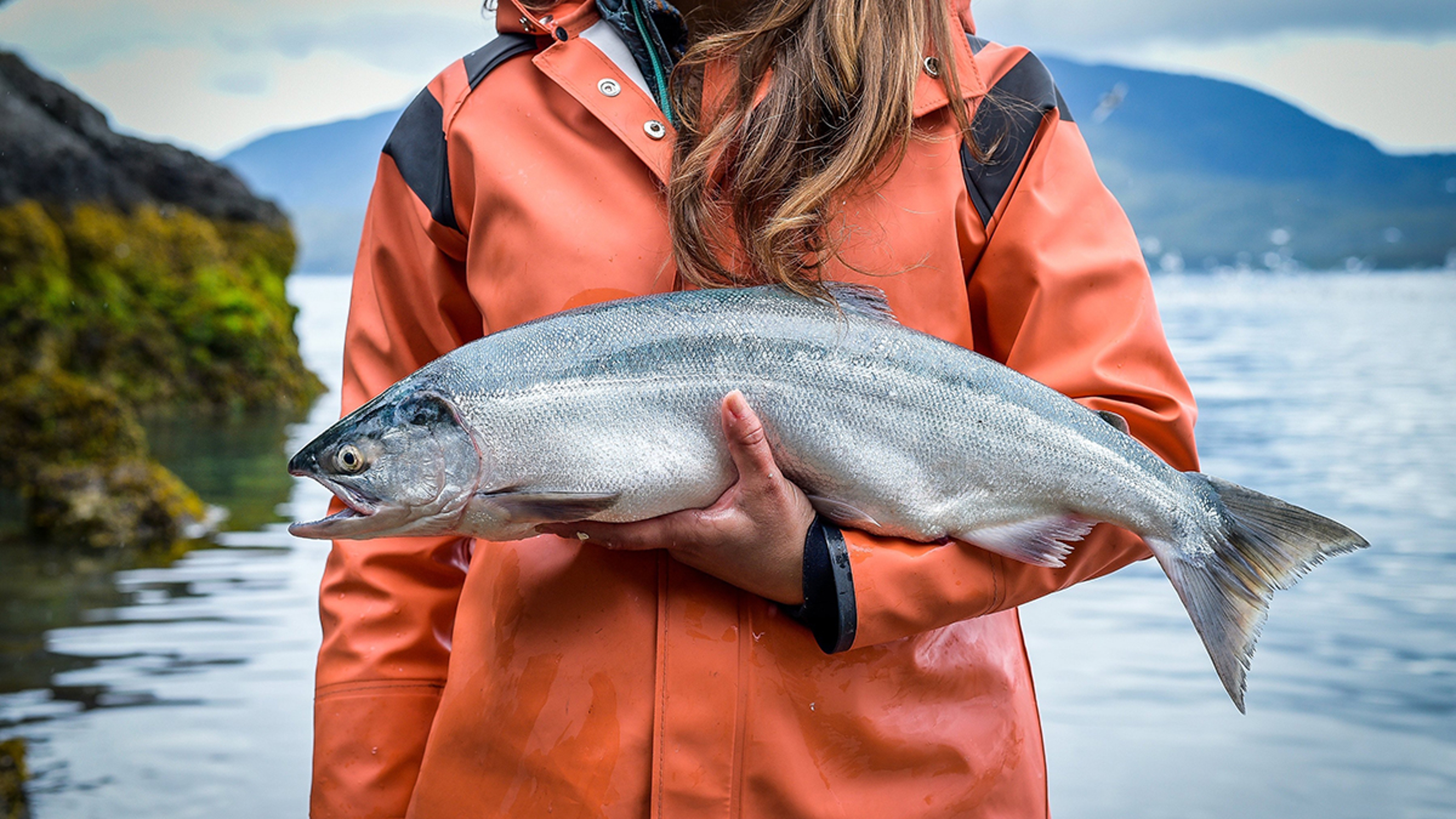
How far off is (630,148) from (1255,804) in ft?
23.5

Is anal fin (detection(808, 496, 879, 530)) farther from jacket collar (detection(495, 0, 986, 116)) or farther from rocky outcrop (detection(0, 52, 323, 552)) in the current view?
rocky outcrop (detection(0, 52, 323, 552))

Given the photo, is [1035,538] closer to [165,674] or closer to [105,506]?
[165,674]

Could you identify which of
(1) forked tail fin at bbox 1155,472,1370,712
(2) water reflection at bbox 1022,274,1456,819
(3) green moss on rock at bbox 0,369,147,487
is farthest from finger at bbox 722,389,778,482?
(3) green moss on rock at bbox 0,369,147,487

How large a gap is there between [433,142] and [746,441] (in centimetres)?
79

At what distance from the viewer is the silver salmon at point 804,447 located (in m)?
1.58

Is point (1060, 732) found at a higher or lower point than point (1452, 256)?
higher

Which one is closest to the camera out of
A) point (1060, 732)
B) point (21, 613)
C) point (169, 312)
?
point (1060, 732)

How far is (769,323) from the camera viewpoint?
5.29 feet

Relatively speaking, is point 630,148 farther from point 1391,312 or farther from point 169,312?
point 1391,312

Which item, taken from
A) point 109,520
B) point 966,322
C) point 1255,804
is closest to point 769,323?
point 966,322

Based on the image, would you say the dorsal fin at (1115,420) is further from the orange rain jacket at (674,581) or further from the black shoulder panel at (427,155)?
the black shoulder panel at (427,155)

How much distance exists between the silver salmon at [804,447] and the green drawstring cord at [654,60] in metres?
0.37

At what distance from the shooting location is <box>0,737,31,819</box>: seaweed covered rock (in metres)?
5.19

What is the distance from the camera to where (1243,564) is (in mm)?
1654
